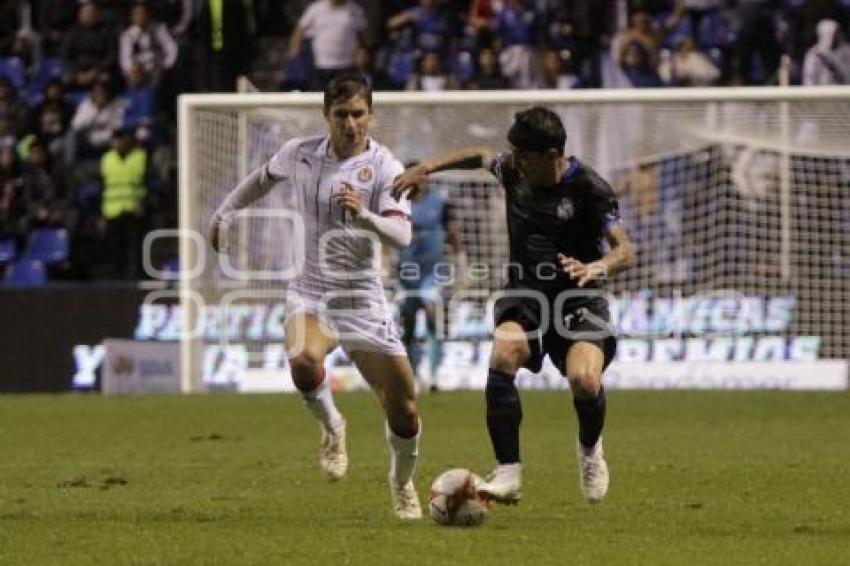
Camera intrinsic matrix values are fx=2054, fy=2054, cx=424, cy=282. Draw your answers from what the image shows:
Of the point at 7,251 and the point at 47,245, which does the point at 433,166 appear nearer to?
the point at 47,245

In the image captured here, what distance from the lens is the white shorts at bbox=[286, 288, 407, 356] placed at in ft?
34.0

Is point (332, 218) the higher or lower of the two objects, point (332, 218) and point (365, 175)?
the lower

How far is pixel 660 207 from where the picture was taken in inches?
838

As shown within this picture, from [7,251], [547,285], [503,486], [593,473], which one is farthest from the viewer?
[7,251]

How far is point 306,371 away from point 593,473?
1.63 meters

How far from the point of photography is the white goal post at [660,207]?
20.7m

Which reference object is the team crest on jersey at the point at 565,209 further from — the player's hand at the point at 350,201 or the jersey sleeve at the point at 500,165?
the player's hand at the point at 350,201

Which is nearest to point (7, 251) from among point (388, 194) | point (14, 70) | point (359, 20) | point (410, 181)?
point (14, 70)

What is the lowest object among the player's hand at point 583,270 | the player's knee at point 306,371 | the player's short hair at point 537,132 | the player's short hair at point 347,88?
the player's knee at point 306,371

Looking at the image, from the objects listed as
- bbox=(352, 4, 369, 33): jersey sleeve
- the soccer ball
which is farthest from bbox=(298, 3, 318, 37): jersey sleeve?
the soccer ball

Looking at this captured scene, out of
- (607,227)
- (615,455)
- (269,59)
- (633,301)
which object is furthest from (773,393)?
(607,227)

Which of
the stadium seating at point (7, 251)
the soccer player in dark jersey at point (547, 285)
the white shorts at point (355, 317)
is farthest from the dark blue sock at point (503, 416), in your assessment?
the stadium seating at point (7, 251)

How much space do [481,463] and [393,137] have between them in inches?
336

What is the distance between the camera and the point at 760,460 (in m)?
13.9
